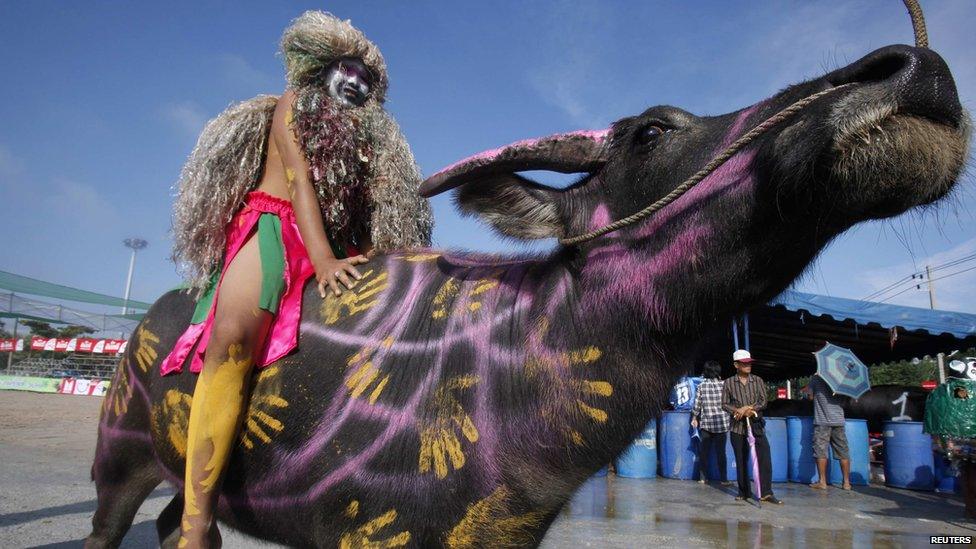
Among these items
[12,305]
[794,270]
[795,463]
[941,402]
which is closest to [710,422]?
[795,463]

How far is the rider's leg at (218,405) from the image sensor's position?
194 cm

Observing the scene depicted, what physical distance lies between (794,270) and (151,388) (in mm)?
2507

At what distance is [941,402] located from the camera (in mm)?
7418

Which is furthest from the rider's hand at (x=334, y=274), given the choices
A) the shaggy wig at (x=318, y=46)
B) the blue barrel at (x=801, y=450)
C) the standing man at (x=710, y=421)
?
the blue barrel at (x=801, y=450)

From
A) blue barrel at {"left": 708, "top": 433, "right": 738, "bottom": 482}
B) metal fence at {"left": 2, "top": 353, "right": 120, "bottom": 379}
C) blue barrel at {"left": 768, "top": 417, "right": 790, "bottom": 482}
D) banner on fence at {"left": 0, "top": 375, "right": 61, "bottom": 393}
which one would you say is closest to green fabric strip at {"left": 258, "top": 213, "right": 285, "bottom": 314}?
blue barrel at {"left": 708, "top": 433, "right": 738, "bottom": 482}

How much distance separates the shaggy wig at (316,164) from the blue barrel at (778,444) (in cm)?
964

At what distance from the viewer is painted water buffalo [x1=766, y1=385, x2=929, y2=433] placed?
14352 millimetres

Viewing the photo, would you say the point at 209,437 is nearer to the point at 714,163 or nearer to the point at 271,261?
the point at 271,261

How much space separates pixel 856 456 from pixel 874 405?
256 inches

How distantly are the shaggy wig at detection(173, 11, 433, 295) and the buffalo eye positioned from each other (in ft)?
3.58

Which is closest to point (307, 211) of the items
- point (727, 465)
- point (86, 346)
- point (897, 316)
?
point (727, 465)

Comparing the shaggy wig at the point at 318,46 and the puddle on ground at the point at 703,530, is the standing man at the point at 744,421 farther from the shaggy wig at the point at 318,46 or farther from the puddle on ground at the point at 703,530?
the shaggy wig at the point at 318,46

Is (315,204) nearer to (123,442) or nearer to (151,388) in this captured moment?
(151,388)

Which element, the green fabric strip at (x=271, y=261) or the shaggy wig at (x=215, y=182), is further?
the shaggy wig at (x=215, y=182)
